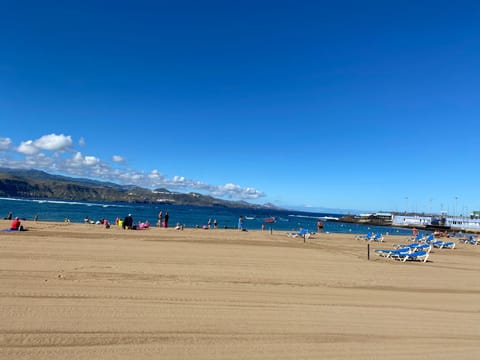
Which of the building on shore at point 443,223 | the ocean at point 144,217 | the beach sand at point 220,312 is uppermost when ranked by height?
the building on shore at point 443,223

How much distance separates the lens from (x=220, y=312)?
6.33 meters

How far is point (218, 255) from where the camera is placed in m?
14.1

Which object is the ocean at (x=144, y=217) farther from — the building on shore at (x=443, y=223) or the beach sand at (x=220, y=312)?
the beach sand at (x=220, y=312)

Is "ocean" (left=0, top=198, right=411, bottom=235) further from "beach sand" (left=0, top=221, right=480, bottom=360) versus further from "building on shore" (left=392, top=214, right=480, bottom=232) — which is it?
"beach sand" (left=0, top=221, right=480, bottom=360)

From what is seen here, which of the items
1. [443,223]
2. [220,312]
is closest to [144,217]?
[220,312]

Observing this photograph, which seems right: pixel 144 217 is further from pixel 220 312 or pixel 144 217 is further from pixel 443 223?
pixel 443 223

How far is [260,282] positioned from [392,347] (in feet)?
14.7

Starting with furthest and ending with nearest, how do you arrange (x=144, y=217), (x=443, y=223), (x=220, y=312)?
1. (x=443, y=223)
2. (x=144, y=217)
3. (x=220, y=312)

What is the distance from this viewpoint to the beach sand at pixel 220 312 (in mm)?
4801

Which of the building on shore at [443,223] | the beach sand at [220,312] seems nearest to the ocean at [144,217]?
the building on shore at [443,223]

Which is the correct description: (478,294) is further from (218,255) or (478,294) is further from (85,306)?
(85,306)

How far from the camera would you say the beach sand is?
4.80m

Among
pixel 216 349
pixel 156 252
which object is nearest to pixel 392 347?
pixel 216 349

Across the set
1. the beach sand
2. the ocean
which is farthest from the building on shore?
the beach sand
